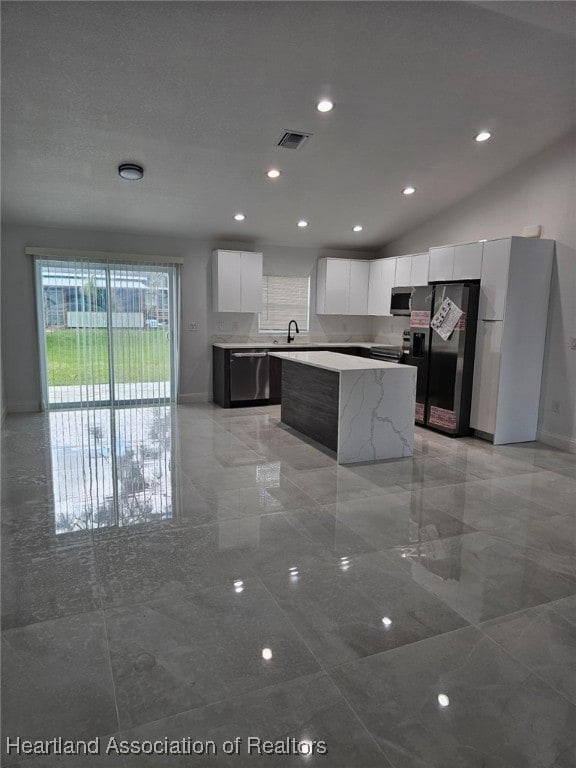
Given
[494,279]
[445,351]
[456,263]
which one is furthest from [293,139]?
[445,351]

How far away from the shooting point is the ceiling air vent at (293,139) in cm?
429

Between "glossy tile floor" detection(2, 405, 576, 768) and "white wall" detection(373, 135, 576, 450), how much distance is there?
1101 millimetres

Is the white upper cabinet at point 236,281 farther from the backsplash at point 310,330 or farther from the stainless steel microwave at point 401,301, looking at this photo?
the stainless steel microwave at point 401,301

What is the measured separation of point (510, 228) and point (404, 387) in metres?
2.40

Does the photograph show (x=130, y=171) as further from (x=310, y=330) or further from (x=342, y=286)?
(x=310, y=330)

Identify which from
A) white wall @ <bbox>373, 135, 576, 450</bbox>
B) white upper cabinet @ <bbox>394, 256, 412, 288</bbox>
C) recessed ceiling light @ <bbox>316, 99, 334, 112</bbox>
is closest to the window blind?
white upper cabinet @ <bbox>394, 256, 412, 288</bbox>

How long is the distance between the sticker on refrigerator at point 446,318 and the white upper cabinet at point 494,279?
0.25 meters

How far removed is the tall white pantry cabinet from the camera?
488 centimetres

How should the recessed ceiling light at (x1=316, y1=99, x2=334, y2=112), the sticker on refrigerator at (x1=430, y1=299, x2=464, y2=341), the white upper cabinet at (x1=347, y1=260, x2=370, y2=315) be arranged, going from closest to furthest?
1. the recessed ceiling light at (x1=316, y1=99, x2=334, y2=112)
2. the sticker on refrigerator at (x1=430, y1=299, x2=464, y2=341)
3. the white upper cabinet at (x1=347, y1=260, x2=370, y2=315)

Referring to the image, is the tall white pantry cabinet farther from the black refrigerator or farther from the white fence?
the white fence

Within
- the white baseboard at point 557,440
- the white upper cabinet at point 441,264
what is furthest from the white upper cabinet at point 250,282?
the white baseboard at point 557,440

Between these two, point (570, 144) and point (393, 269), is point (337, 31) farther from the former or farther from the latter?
point (393, 269)

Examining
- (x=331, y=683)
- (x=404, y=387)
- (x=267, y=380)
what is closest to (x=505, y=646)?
(x=331, y=683)

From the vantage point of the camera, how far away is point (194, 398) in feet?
23.6
